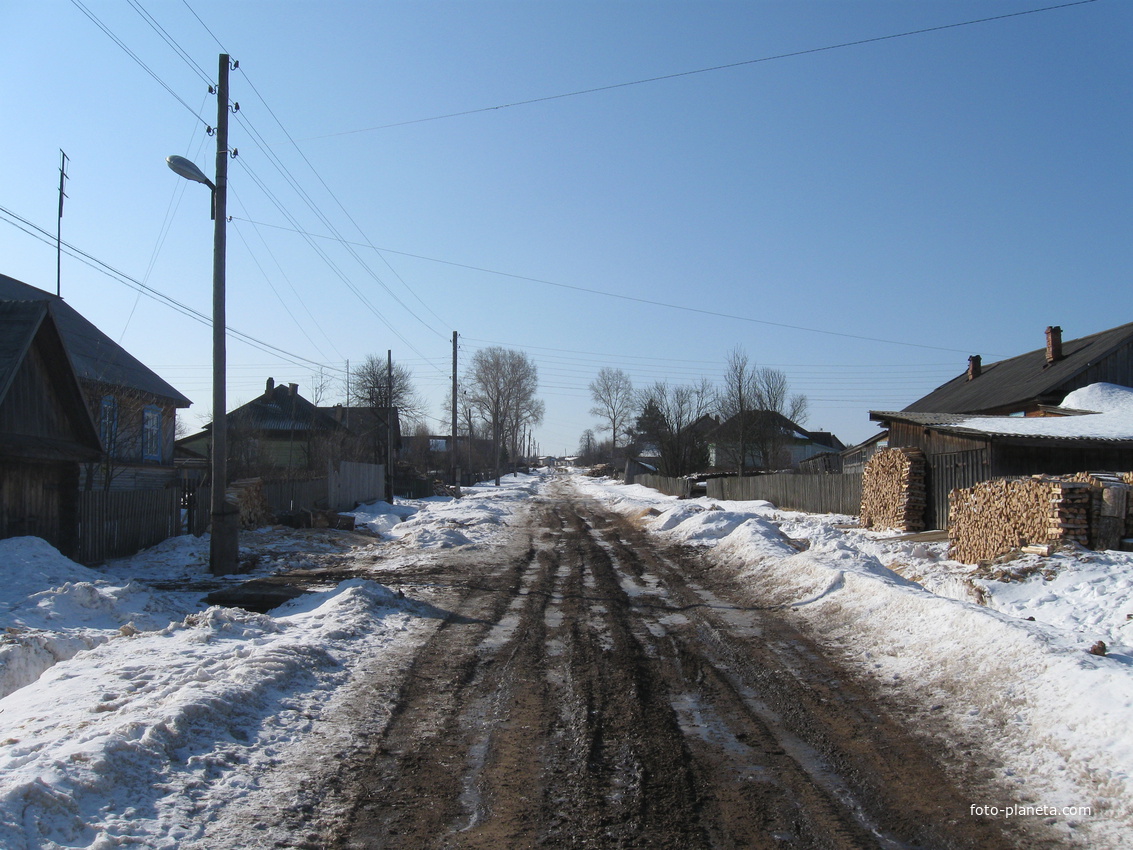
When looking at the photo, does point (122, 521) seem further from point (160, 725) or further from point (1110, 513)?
point (1110, 513)

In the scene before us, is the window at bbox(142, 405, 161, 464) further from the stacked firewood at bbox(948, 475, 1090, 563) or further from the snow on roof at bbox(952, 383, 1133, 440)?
the snow on roof at bbox(952, 383, 1133, 440)

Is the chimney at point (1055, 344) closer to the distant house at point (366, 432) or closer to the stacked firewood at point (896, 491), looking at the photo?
the stacked firewood at point (896, 491)

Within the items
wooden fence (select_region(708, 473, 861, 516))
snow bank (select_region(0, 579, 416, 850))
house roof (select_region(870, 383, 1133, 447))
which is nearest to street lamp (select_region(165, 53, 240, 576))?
snow bank (select_region(0, 579, 416, 850))

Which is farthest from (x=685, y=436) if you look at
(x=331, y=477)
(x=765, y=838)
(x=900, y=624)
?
(x=765, y=838)

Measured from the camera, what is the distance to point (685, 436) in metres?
60.7

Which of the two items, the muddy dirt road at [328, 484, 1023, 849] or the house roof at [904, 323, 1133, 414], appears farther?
the house roof at [904, 323, 1133, 414]

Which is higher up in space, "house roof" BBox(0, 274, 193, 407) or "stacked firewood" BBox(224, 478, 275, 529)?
"house roof" BBox(0, 274, 193, 407)

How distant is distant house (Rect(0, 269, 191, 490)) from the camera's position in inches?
843

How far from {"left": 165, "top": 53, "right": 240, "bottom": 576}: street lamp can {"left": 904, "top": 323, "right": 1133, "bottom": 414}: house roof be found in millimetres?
25165

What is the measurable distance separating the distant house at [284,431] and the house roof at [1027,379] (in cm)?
2922

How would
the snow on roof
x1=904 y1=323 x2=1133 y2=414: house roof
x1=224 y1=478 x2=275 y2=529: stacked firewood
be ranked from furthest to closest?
x1=904 y1=323 x2=1133 y2=414: house roof
x1=224 y1=478 x2=275 y2=529: stacked firewood
the snow on roof

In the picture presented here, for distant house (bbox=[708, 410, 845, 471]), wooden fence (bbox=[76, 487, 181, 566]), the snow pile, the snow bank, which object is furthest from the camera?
distant house (bbox=[708, 410, 845, 471])

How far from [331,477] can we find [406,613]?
2050 centimetres

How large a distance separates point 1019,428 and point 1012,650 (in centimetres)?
1330
